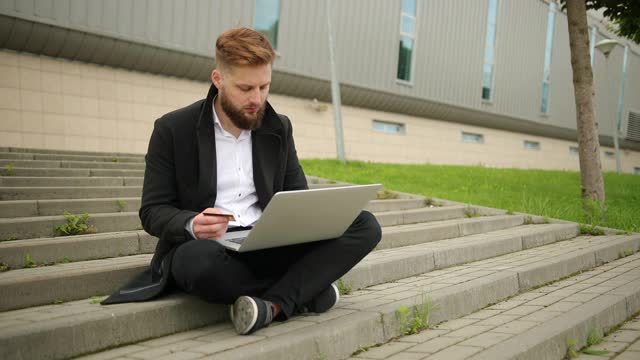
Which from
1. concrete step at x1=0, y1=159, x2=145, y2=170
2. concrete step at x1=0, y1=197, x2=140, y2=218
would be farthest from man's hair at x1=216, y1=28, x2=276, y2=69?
concrete step at x1=0, y1=159, x2=145, y2=170

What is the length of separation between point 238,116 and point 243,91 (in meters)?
0.14

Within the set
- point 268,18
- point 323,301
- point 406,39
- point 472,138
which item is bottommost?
point 323,301

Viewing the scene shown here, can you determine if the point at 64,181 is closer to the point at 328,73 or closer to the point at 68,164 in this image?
the point at 68,164

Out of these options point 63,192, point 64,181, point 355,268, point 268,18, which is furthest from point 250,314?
point 268,18

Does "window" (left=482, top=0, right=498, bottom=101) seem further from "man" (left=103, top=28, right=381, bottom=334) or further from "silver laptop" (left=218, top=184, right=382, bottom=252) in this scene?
"silver laptop" (left=218, top=184, right=382, bottom=252)

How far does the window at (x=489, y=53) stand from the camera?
838 inches

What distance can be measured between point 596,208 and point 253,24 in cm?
906

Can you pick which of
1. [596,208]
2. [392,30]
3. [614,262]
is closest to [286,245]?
[614,262]

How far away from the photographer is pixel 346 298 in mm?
3650

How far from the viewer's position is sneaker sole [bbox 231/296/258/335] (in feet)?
8.91

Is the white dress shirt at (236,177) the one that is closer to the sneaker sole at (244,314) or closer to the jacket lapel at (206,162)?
the jacket lapel at (206,162)

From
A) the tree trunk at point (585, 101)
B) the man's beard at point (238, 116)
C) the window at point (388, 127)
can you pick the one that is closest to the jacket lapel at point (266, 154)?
the man's beard at point (238, 116)

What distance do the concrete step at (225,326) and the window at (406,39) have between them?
47.0 feet

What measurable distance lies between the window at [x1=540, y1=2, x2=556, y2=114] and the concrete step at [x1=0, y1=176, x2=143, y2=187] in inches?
848
